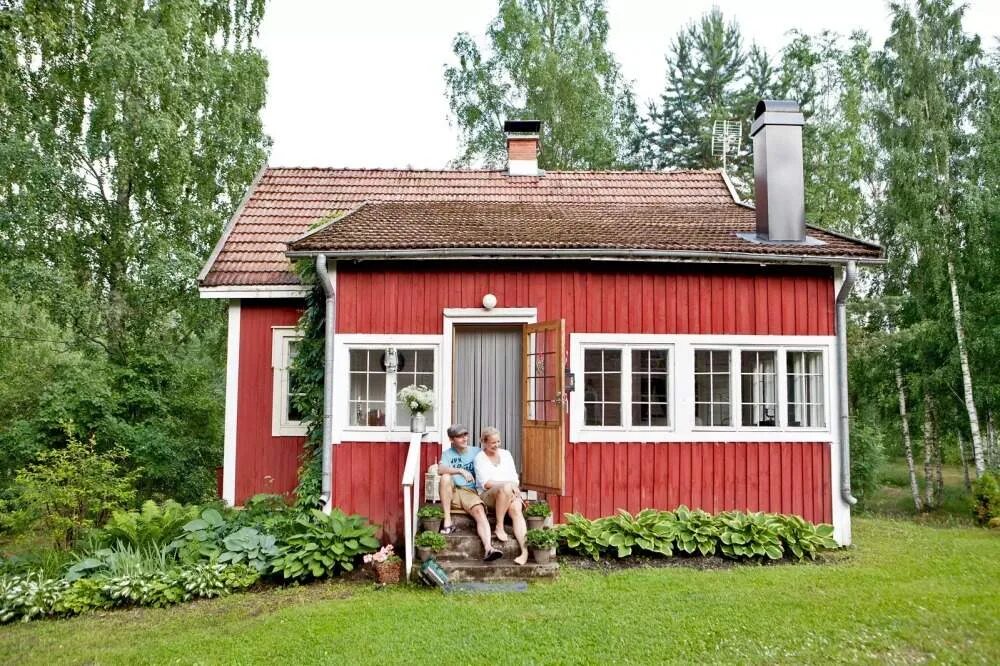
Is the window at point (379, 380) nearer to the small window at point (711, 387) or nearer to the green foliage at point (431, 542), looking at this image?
the green foliage at point (431, 542)

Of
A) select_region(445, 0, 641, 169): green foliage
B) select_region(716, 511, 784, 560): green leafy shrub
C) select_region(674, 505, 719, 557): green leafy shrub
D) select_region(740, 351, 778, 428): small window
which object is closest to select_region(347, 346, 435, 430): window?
select_region(674, 505, 719, 557): green leafy shrub

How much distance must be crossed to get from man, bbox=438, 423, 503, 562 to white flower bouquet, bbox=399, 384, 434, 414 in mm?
478

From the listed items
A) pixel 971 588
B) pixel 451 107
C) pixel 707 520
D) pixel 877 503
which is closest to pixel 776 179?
pixel 707 520

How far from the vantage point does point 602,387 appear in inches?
322

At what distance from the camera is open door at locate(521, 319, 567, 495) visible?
294 inches

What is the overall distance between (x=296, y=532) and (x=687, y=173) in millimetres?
8282

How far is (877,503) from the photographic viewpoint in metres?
17.0

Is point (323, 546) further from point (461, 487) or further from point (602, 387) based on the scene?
point (602, 387)

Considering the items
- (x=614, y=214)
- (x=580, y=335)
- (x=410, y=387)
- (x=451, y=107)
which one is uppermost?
(x=451, y=107)

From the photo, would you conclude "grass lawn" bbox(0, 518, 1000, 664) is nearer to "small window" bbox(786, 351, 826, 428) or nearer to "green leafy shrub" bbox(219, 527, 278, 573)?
"green leafy shrub" bbox(219, 527, 278, 573)

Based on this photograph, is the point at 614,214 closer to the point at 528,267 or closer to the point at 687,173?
the point at 528,267

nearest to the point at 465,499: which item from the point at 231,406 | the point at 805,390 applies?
the point at 231,406

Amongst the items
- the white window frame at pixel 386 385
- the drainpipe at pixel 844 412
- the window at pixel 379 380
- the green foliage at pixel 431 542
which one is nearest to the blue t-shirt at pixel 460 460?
the white window frame at pixel 386 385

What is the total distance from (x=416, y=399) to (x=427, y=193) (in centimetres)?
472
